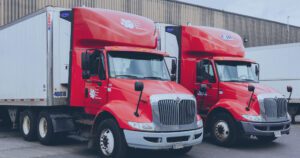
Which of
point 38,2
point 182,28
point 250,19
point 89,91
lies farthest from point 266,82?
point 250,19

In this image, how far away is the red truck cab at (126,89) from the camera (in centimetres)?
910

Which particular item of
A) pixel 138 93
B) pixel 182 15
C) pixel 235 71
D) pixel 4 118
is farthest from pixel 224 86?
pixel 182 15

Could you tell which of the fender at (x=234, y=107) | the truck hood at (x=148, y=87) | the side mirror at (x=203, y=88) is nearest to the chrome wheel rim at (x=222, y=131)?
the fender at (x=234, y=107)

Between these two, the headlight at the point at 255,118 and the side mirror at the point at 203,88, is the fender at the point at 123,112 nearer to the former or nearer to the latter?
the headlight at the point at 255,118

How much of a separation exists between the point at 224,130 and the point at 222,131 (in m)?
0.08

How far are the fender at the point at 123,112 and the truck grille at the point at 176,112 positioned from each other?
0.34 metres

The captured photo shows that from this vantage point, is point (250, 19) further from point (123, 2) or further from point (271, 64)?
point (271, 64)

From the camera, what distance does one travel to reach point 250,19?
128 ft

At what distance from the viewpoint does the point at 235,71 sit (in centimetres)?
1301

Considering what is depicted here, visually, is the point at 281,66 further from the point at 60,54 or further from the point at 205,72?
the point at 60,54

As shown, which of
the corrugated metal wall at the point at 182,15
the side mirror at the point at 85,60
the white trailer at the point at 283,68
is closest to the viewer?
the side mirror at the point at 85,60

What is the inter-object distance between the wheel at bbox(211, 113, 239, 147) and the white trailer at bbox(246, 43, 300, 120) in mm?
8115

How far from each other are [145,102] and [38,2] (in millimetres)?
17718

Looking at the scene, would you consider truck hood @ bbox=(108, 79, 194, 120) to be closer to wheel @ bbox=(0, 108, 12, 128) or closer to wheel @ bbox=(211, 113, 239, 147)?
wheel @ bbox=(211, 113, 239, 147)
